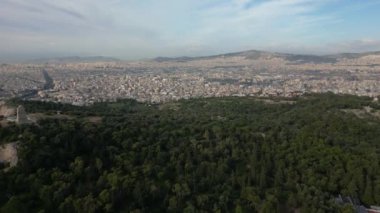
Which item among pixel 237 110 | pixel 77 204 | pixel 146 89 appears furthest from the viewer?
pixel 146 89

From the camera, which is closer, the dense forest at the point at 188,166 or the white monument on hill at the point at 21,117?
the dense forest at the point at 188,166

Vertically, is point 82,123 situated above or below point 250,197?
above

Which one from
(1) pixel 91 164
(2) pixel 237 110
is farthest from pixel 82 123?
(2) pixel 237 110

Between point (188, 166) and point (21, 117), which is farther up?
point (21, 117)

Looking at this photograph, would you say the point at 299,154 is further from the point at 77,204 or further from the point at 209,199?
the point at 77,204

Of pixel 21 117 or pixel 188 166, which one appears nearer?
pixel 188 166

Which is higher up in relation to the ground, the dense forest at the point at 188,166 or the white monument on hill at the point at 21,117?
the white monument on hill at the point at 21,117

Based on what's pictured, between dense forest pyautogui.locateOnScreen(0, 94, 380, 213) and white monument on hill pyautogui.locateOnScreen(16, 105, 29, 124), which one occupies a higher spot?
white monument on hill pyautogui.locateOnScreen(16, 105, 29, 124)

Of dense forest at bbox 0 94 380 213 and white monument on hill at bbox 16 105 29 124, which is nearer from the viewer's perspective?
dense forest at bbox 0 94 380 213
